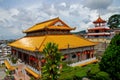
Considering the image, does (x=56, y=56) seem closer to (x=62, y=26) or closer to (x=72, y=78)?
(x=72, y=78)

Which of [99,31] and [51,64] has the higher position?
[99,31]

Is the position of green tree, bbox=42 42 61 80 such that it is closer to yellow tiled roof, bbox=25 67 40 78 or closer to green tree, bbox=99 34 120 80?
yellow tiled roof, bbox=25 67 40 78

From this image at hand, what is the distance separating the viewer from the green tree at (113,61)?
76.1 ft

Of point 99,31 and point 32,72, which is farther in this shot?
point 99,31

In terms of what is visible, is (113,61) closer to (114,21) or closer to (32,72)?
(32,72)

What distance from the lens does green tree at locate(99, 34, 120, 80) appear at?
2320cm

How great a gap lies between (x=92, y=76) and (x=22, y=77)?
14.1 m

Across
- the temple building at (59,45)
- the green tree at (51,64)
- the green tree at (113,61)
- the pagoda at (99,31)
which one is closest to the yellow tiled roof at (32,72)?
the temple building at (59,45)

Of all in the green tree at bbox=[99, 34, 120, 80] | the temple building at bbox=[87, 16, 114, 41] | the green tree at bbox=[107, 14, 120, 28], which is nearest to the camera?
the green tree at bbox=[99, 34, 120, 80]

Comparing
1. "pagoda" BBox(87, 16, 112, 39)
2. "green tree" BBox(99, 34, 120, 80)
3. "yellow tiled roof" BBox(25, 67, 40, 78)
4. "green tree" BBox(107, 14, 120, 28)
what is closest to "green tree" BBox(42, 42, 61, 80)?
"yellow tiled roof" BBox(25, 67, 40, 78)

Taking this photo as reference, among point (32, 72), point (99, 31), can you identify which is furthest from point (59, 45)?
point (99, 31)

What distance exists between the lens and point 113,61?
2344 centimetres

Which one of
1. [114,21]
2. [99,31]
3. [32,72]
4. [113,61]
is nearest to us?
[113,61]

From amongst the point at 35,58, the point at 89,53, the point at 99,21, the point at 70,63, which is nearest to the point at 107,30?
the point at 99,21
